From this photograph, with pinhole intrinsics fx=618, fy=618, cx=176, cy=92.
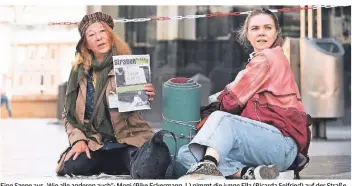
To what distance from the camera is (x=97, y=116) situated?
2070 mm

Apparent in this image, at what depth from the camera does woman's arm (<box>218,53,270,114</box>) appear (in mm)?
1841

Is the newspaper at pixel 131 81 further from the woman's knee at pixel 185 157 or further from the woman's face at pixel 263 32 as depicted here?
the woman's face at pixel 263 32

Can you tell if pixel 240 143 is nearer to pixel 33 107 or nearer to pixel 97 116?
pixel 97 116

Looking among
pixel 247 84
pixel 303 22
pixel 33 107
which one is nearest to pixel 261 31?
pixel 247 84

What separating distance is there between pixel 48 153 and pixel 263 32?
4.70 feet

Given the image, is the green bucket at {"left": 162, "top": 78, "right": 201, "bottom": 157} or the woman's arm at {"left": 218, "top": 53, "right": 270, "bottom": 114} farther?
the green bucket at {"left": 162, "top": 78, "right": 201, "bottom": 157}

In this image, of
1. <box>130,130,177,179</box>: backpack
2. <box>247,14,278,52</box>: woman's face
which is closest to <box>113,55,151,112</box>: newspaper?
<box>130,130,177,179</box>: backpack

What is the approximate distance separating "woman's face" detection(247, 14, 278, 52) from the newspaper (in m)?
0.37

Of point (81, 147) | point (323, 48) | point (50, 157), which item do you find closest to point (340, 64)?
point (323, 48)

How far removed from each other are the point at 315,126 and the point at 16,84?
7.39 feet

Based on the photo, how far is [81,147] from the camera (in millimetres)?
2045

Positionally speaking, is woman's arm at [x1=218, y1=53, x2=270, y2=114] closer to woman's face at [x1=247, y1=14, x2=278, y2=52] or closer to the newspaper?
woman's face at [x1=247, y1=14, x2=278, y2=52]

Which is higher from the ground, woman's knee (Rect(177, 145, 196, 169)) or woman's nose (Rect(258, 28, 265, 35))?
woman's nose (Rect(258, 28, 265, 35))

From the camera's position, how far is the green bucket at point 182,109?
195cm
